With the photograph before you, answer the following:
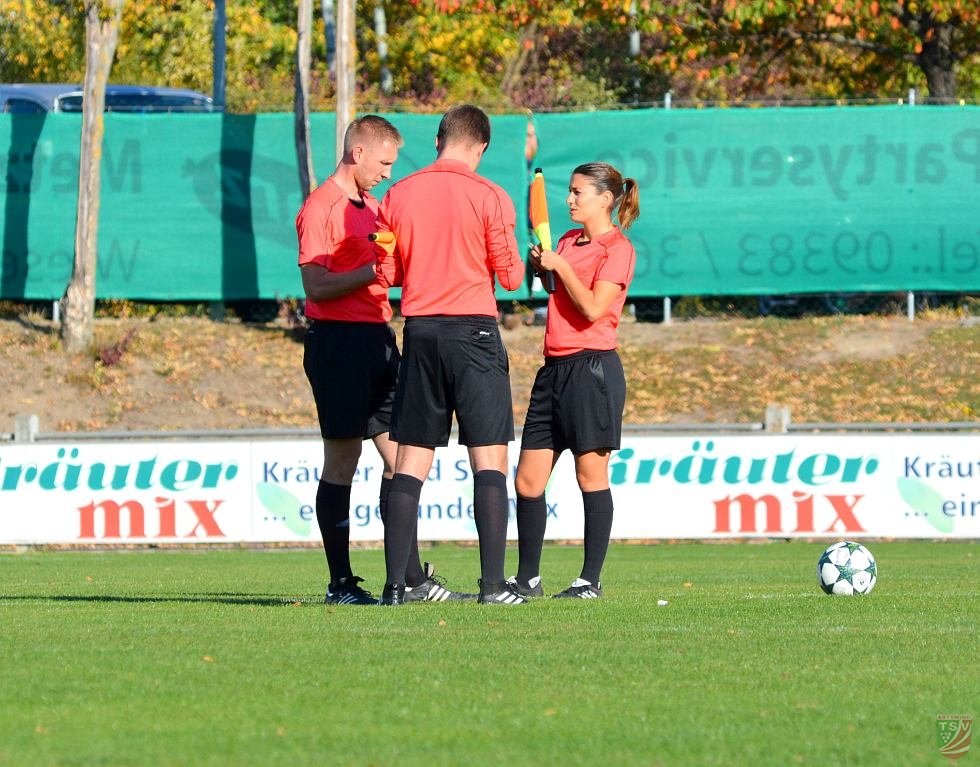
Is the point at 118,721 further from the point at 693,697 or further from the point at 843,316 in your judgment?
the point at 843,316

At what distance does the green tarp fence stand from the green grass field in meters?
13.0

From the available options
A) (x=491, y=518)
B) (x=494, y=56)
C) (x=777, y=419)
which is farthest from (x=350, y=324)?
(x=494, y=56)

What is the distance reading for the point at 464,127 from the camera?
273 inches

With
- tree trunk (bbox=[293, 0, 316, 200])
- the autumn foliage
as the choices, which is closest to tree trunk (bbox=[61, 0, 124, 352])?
tree trunk (bbox=[293, 0, 316, 200])

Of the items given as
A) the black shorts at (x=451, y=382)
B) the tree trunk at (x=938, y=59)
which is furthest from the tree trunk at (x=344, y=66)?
the black shorts at (x=451, y=382)

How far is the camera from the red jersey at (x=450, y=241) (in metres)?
6.80

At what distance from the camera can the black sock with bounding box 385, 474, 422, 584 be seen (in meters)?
6.90

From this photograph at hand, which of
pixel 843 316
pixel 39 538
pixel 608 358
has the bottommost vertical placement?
pixel 39 538

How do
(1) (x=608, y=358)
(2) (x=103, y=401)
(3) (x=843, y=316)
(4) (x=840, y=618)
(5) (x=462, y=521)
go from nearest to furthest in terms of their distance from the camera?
(4) (x=840, y=618) < (1) (x=608, y=358) < (5) (x=462, y=521) < (2) (x=103, y=401) < (3) (x=843, y=316)

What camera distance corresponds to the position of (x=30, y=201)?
20.8 m

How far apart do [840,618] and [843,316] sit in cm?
1564

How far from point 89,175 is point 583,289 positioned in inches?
552

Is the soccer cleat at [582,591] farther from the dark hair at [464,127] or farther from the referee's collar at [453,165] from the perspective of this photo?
the dark hair at [464,127]

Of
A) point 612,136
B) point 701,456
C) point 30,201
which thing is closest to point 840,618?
point 701,456
